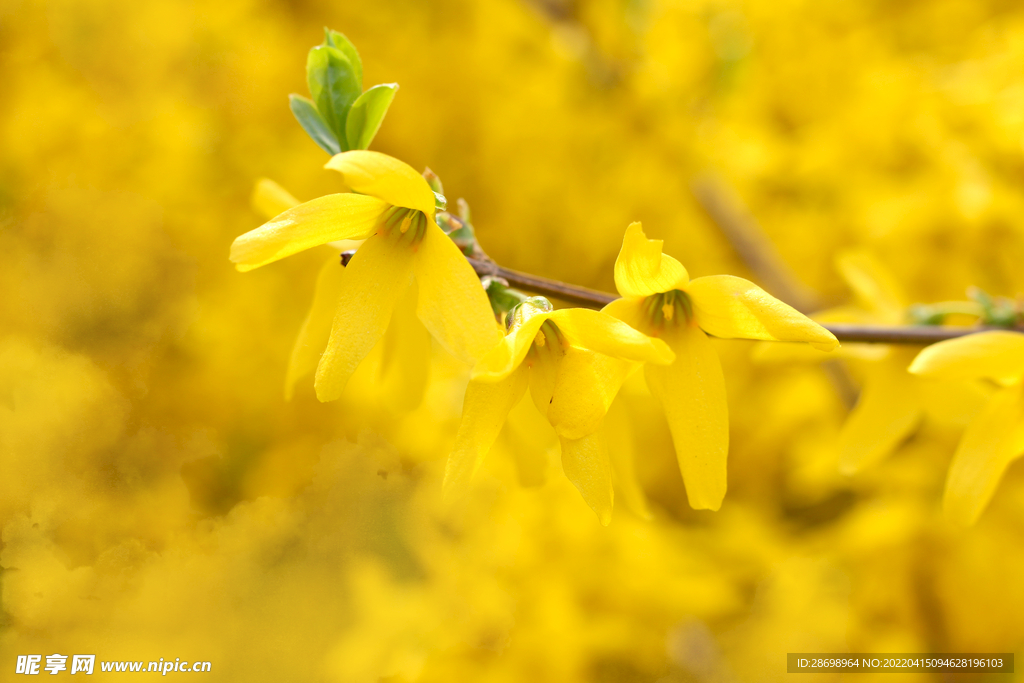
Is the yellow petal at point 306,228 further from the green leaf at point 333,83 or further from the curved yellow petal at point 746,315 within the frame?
the curved yellow petal at point 746,315

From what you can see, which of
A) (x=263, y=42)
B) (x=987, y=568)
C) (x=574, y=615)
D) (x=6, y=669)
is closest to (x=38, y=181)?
(x=263, y=42)

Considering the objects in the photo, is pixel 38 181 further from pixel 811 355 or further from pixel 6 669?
pixel 811 355

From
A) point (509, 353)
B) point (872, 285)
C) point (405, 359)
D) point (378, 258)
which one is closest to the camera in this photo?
point (509, 353)

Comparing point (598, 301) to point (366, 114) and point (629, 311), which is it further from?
point (366, 114)

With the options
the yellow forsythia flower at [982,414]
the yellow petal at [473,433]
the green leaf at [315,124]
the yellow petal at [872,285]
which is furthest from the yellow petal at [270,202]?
the yellow petal at [872,285]

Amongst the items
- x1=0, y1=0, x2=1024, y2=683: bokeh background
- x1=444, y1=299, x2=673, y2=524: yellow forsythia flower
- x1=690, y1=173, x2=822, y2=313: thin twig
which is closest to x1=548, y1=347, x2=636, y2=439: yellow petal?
x1=444, y1=299, x2=673, y2=524: yellow forsythia flower

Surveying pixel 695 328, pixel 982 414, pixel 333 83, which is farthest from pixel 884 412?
pixel 333 83

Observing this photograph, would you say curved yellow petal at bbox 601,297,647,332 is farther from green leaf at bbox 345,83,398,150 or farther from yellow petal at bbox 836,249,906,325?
yellow petal at bbox 836,249,906,325
